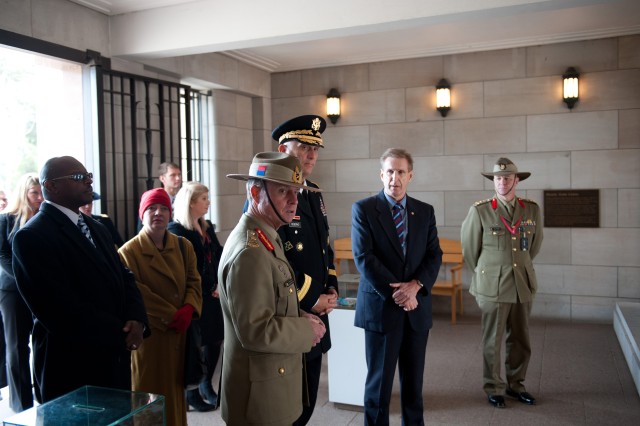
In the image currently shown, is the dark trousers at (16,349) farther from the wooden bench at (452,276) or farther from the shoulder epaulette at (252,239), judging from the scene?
the wooden bench at (452,276)

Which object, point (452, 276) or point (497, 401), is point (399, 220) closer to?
point (497, 401)

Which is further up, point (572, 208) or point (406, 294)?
point (572, 208)

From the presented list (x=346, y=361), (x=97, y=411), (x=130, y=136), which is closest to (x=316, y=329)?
(x=97, y=411)

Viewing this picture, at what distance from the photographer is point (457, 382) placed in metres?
4.54

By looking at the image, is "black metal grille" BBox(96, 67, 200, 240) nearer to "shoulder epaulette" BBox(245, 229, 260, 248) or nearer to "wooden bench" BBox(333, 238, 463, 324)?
"wooden bench" BBox(333, 238, 463, 324)

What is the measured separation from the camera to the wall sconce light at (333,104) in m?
7.41

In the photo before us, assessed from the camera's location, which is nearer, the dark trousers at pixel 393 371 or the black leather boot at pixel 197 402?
the dark trousers at pixel 393 371

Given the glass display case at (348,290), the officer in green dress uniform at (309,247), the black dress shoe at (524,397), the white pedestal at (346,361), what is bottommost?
the black dress shoe at (524,397)

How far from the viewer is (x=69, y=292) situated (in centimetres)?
231

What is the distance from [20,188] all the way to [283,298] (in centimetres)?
284

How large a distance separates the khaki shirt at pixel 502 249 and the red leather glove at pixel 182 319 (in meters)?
2.15

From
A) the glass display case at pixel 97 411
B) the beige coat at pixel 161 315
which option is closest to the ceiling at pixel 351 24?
the beige coat at pixel 161 315

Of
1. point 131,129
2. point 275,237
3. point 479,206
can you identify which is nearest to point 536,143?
point 479,206

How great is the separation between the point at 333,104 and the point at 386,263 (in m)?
4.48
